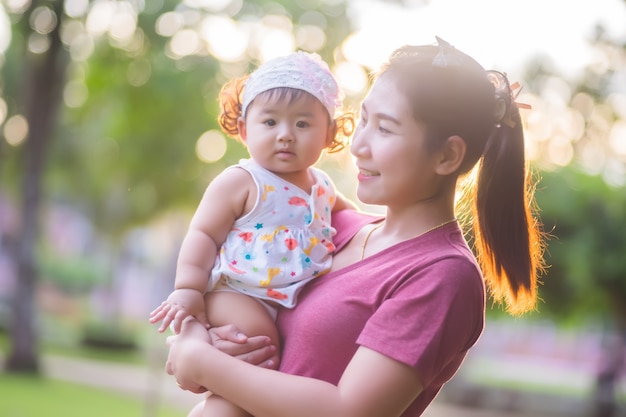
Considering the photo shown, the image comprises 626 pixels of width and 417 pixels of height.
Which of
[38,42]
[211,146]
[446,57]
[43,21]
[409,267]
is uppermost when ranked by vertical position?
[43,21]

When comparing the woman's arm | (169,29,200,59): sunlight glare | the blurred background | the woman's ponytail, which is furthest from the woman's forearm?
(169,29,200,59): sunlight glare

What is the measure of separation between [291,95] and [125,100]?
452 inches

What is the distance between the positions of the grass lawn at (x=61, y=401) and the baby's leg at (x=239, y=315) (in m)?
9.12

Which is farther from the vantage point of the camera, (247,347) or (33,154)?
(33,154)

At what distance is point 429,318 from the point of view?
67.5 inches

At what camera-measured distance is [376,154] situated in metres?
1.88

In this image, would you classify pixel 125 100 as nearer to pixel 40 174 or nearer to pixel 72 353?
pixel 40 174

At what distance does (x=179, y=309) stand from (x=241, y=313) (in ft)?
0.48

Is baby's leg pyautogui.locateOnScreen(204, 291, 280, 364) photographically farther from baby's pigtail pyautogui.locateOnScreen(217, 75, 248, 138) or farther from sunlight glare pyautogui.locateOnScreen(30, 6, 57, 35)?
sunlight glare pyautogui.locateOnScreen(30, 6, 57, 35)

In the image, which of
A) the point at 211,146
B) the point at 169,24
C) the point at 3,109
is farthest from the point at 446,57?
the point at 3,109

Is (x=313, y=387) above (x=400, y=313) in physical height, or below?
below

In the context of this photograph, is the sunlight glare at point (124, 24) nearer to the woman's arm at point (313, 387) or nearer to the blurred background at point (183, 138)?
the blurred background at point (183, 138)

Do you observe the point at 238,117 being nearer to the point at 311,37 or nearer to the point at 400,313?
the point at 400,313

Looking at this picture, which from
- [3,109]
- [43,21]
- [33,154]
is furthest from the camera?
[3,109]
